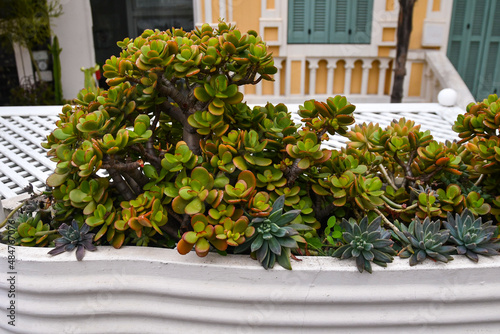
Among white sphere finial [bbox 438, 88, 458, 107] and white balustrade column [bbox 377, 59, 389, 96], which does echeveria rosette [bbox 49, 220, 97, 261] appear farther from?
white balustrade column [bbox 377, 59, 389, 96]

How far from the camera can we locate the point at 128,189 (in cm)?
103

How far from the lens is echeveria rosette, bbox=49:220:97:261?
956 mm

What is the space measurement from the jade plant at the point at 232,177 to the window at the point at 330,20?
14.8ft

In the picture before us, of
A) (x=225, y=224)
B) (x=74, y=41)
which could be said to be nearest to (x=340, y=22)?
(x=74, y=41)

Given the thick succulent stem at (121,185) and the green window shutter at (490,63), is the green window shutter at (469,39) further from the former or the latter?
the thick succulent stem at (121,185)

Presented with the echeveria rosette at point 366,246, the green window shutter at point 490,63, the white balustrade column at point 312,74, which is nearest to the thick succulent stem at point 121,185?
the echeveria rosette at point 366,246

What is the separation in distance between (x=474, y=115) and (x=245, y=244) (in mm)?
778

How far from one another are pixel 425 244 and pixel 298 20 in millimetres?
4915

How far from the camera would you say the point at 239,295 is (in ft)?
2.89

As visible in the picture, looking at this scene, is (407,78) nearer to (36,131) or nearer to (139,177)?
(36,131)

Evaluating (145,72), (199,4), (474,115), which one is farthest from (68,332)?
(199,4)

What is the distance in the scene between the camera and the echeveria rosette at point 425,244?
0.91 metres

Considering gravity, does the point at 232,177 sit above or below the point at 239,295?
above

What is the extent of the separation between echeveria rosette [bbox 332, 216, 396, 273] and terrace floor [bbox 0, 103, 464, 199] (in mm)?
1400
